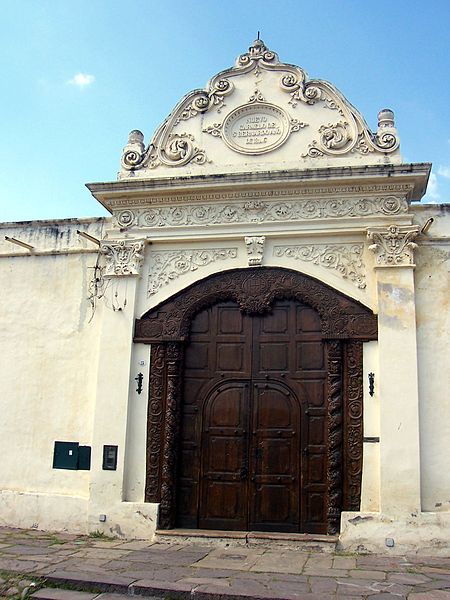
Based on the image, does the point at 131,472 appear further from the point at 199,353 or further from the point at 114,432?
the point at 199,353

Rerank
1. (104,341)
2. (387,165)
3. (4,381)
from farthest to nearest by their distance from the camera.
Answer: (4,381) → (104,341) → (387,165)

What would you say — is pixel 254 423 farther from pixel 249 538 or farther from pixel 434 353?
pixel 434 353

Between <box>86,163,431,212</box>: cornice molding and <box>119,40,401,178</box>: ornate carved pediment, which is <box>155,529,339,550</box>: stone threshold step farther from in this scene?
<box>119,40,401,178</box>: ornate carved pediment

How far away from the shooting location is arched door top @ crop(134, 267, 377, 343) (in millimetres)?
7762

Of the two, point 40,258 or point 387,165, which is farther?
point 40,258

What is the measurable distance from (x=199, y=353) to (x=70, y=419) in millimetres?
2069

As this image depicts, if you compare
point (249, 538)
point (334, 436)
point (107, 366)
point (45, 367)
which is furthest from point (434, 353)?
point (45, 367)

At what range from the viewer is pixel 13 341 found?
8977 millimetres

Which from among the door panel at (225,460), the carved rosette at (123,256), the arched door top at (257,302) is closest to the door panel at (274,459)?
the door panel at (225,460)

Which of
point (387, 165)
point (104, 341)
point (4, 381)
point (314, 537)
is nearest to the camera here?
point (314, 537)

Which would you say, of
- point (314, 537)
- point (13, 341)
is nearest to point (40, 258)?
point (13, 341)

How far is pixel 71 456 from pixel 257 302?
3.33 meters

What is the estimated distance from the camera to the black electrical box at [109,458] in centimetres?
794

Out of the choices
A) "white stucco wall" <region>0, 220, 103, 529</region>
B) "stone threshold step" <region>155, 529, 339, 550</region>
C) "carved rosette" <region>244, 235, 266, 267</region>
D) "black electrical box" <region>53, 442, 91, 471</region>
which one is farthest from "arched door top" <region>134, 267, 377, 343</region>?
"stone threshold step" <region>155, 529, 339, 550</region>
